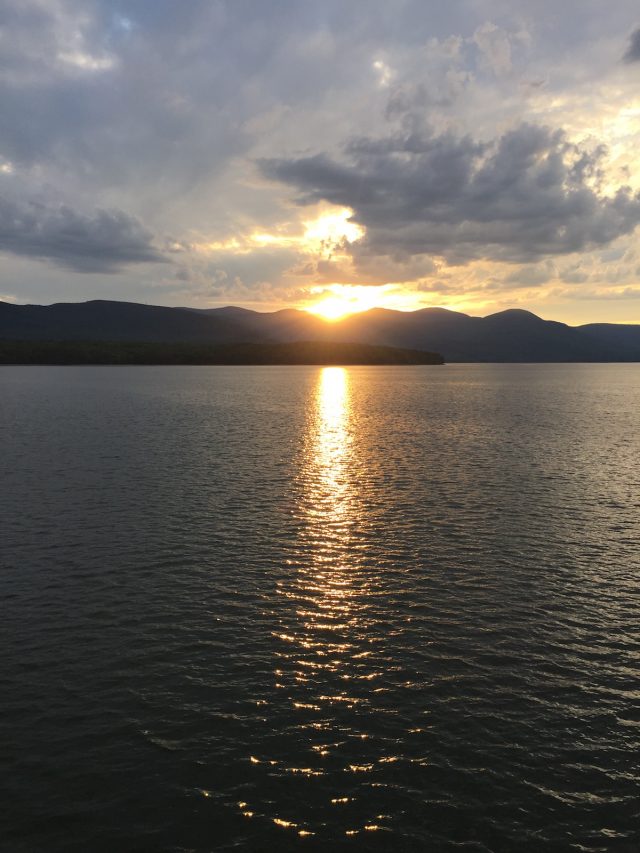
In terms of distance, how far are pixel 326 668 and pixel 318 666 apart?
1.19 feet

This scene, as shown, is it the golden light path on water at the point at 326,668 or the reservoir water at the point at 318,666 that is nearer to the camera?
the reservoir water at the point at 318,666

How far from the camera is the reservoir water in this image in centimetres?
1675

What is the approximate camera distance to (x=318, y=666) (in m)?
24.2

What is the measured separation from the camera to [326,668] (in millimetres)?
24062

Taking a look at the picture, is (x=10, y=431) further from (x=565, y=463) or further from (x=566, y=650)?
(x=566, y=650)

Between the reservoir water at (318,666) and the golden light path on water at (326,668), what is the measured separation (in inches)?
4.1

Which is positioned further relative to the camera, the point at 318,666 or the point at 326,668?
the point at 318,666

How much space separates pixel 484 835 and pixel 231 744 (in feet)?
26.8

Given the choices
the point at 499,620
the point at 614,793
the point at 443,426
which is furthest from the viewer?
the point at 443,426

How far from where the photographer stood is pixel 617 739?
1986cm

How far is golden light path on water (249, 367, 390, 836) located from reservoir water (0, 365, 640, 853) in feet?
0.34

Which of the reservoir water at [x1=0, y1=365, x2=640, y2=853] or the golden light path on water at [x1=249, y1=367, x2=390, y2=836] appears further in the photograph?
the golden light path on water at [x1=249, y1=367, x2=390, y2=836]

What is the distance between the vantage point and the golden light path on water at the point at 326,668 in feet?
57.3

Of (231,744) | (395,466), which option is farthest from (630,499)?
(231,744)
